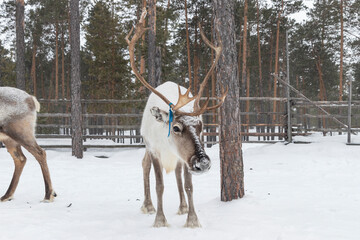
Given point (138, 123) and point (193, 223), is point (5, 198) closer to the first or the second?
point (193, 223)

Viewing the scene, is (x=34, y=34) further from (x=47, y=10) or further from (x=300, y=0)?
(x=300, y=0)

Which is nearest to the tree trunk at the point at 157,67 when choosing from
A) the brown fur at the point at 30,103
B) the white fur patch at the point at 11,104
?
the brown fur at the point at 30,103

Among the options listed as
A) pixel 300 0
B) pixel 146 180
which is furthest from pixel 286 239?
pixel 300 0

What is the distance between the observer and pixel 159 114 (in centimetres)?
304

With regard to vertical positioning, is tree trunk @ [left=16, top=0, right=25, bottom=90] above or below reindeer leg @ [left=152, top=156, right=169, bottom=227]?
above

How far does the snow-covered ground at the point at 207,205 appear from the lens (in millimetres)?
2965

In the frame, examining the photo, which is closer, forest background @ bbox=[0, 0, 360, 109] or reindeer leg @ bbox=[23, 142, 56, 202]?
reindeer leg @ bbox=[23, 142, 56, 202]

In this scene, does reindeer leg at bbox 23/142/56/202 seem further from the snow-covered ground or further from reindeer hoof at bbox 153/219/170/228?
reindeer hoof at bbox 153/219/170/228

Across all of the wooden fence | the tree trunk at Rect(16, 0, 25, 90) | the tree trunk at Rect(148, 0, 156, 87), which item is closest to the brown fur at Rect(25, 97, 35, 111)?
the wooden fence

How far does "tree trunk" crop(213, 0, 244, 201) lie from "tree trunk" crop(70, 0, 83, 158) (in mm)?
5602

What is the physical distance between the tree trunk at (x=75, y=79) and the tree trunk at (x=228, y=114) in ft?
18.4

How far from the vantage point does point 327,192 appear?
14.5 feet

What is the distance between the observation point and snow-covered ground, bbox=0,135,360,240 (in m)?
2.96

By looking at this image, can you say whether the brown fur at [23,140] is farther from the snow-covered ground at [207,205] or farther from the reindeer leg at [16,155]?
the snow-covered ground at [207,205]
